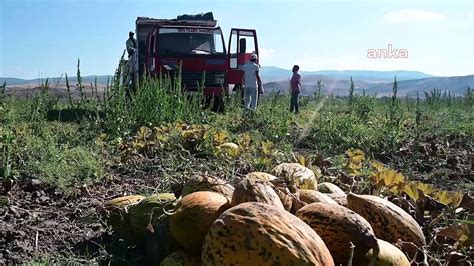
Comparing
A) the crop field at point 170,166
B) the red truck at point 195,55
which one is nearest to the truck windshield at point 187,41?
the red truck at point 195,55

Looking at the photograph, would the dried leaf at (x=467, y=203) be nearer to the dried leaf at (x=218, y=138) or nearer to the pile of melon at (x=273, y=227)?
the pile of melon at (x=273, y=227)

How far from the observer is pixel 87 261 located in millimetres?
2756

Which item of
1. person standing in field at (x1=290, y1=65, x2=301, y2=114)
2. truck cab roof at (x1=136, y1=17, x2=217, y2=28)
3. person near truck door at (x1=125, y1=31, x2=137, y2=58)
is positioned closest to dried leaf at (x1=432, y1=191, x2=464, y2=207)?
truck cab roof at (x1=136, y1=17, x2=217, y2=28)

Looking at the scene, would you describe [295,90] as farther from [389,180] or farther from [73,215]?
[389,180]

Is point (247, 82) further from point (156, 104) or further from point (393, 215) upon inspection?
point (393, 215)

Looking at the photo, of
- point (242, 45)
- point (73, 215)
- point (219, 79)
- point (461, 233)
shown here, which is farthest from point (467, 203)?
point (242, 45)

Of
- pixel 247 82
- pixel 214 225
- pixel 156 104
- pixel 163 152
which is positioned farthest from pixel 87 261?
pixel 247 82

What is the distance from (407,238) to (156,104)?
6514 millimetres

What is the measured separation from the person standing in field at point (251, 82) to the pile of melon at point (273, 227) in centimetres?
1152

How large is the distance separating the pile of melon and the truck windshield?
39.3ft

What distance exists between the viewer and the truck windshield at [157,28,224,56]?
47.5 feet

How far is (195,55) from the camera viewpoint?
14.6m

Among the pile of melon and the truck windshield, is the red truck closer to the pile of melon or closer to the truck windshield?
the truck windshield

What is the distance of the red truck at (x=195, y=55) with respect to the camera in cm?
1427
